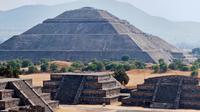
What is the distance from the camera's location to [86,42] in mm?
156125

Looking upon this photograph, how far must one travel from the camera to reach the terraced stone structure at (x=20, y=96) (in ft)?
178

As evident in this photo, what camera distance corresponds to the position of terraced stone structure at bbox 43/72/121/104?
65.8 m

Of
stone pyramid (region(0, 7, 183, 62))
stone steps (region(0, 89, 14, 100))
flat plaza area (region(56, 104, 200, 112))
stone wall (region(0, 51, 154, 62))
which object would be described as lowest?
flat plaza area (region(56, 104, 200, 112))

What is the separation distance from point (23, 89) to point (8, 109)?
194 inches

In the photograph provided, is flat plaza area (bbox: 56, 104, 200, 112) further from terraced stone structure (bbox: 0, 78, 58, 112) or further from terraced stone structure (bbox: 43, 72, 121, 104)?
terraced stone structure (bbox: 0, 78, 58, 112)

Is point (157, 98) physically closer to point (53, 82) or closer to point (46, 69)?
point (53, 82)

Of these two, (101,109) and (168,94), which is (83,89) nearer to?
(101,109)

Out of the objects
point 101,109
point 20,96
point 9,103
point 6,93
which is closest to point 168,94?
point 101,109

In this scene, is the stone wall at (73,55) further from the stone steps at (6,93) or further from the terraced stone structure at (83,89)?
the stone steps at (6,93)

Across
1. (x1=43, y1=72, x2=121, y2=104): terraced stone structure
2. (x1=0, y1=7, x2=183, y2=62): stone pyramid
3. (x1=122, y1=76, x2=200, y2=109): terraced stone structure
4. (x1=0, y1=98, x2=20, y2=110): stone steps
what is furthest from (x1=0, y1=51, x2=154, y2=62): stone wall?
(x1=0, y1=98, x2=20, y2=110): stone steps

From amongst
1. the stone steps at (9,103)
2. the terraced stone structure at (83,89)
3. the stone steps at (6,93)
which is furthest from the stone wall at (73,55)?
the stone steps at (9,103)

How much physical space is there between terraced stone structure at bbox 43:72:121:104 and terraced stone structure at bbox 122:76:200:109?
8.32 ft

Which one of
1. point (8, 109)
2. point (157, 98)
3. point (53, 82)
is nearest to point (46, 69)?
point (53, 82)

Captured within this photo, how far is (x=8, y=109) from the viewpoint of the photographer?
53219 millimetres
